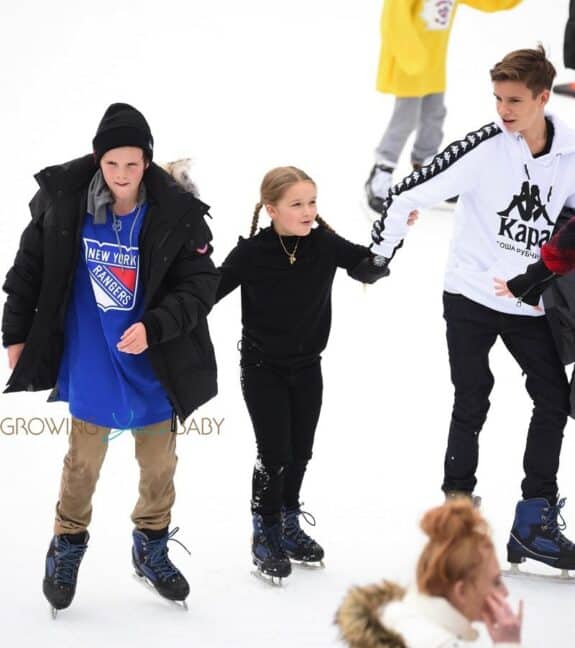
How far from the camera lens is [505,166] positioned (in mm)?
3613

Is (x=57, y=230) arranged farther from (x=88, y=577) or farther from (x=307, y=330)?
(x=88, y=577)

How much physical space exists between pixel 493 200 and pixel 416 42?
2.63 meters

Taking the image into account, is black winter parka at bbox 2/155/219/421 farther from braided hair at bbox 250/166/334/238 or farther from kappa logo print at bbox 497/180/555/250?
kappa logo print at bbox 497/180/555/250

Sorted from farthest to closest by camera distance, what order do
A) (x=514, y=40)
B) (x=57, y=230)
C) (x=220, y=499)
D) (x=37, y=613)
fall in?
(x=514, y=40) → (x=220, y=499) → (x=37, y=613) → (x=57, y=230)

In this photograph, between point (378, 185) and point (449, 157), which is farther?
point (378, 185)

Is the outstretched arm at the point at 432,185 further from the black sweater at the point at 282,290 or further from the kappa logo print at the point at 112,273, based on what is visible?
the kappa logo print at the point at 112,273

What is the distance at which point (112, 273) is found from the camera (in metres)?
3.31

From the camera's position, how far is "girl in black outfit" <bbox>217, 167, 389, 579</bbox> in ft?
11.7

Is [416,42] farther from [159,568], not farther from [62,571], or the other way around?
[62,571]

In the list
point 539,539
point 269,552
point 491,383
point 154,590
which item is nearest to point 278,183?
point 491,383

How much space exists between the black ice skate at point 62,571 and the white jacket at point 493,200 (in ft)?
3.65

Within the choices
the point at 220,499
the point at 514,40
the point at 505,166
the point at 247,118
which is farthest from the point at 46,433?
the point at 514,40

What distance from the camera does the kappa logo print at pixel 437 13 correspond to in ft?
20.0

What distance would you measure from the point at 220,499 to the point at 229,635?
0.75 meters
